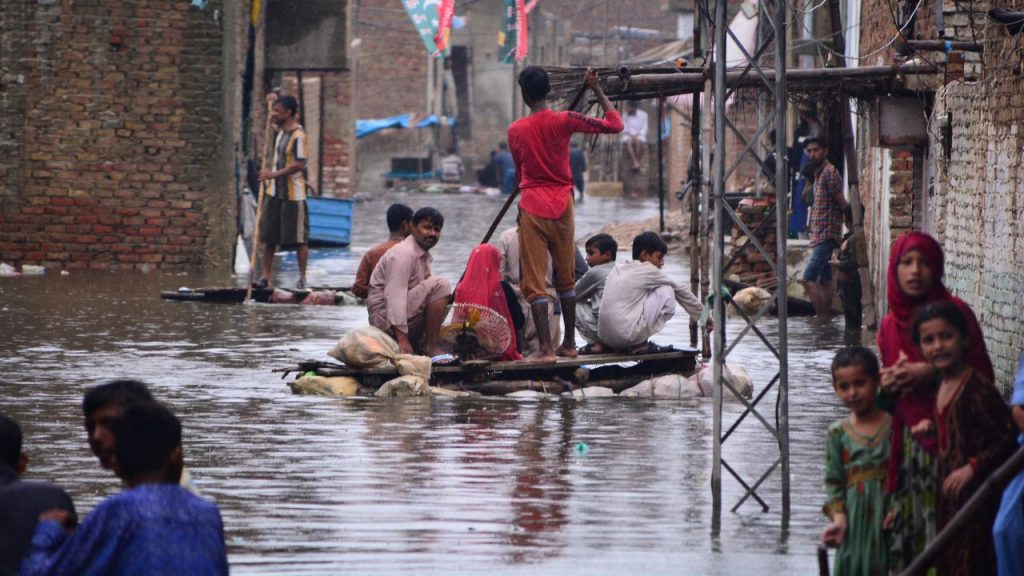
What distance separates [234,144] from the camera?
61.6 feet

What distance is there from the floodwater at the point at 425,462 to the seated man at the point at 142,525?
1944 mm

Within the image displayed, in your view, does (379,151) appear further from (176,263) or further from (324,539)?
(324,539)

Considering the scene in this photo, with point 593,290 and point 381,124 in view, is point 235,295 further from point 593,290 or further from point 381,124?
point 381,124

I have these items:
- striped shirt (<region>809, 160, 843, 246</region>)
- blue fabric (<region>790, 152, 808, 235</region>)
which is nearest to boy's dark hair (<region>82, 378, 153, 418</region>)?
striped shirt (<region>809, 160, 843, 246</region>)

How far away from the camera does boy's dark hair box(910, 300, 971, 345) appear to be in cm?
502

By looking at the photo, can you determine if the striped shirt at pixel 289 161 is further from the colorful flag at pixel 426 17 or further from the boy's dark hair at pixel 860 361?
the colorful flag at pixel 426 17

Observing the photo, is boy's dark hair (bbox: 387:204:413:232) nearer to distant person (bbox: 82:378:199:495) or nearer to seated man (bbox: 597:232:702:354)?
seated man (bbox: 597:232:702:354)

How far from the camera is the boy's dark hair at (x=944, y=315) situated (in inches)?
198

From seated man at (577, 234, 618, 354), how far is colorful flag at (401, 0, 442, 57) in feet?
62.0

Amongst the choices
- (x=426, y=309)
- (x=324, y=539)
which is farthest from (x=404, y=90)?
(x=324, y=539)

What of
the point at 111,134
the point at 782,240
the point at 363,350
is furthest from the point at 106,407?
the point at 111,134

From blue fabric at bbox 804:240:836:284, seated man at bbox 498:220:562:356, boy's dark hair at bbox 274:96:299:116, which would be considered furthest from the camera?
boy's dark hair at bbox 274:96:299:116

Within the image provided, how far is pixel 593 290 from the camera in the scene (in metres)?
11.2

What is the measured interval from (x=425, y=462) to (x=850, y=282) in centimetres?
732
